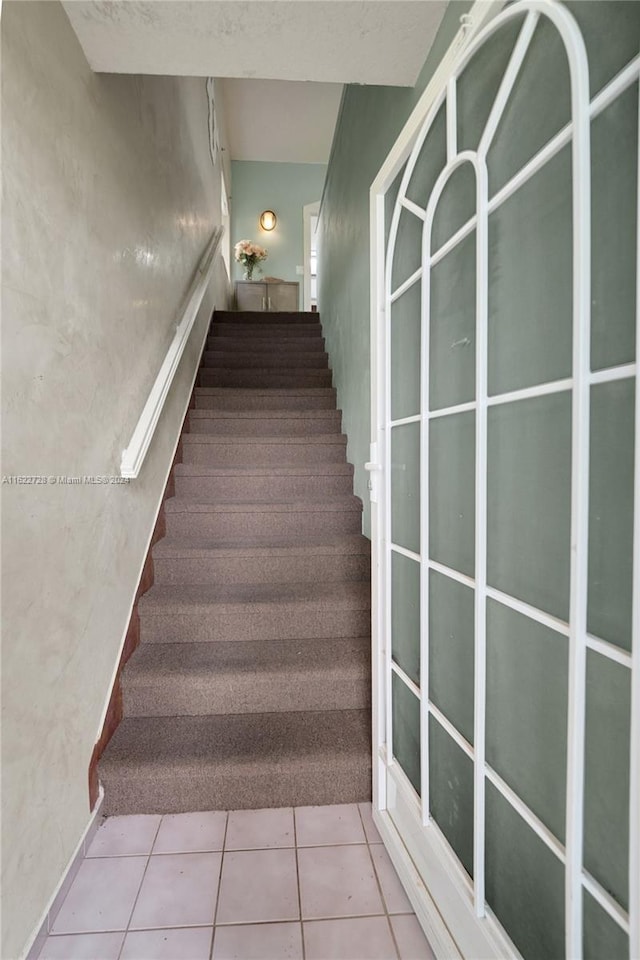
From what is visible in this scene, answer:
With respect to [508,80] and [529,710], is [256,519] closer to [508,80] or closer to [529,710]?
[529,710]

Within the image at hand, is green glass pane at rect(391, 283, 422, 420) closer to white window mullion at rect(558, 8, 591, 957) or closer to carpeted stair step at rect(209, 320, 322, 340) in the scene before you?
white window mullion at rect(558, 8, 591, 957)

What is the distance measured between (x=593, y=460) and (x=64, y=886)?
1.59 metres

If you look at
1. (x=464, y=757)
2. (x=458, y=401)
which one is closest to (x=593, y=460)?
(x=458, y=401)

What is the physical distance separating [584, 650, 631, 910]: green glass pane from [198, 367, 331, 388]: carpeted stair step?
10.6ft

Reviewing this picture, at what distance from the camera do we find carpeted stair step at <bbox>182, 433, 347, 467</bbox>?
280 centimetres

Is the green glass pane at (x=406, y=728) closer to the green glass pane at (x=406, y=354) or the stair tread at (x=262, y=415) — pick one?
the green glass pane at (x=406, y=354)

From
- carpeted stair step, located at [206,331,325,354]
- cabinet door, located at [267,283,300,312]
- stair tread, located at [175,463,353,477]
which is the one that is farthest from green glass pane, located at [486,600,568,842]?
cabinet door, located at [267,283,300,312]

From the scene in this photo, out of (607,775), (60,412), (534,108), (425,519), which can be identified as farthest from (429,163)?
(607,775)

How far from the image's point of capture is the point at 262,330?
169 inches

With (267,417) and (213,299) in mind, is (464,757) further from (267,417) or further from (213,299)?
(213,299)

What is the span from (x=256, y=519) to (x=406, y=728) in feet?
4.45

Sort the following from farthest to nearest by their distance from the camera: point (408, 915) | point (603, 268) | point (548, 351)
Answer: point (408, 915) → point (548, 351) → point (603, 268)

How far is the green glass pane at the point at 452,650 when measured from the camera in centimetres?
94

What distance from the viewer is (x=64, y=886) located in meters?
1.21
